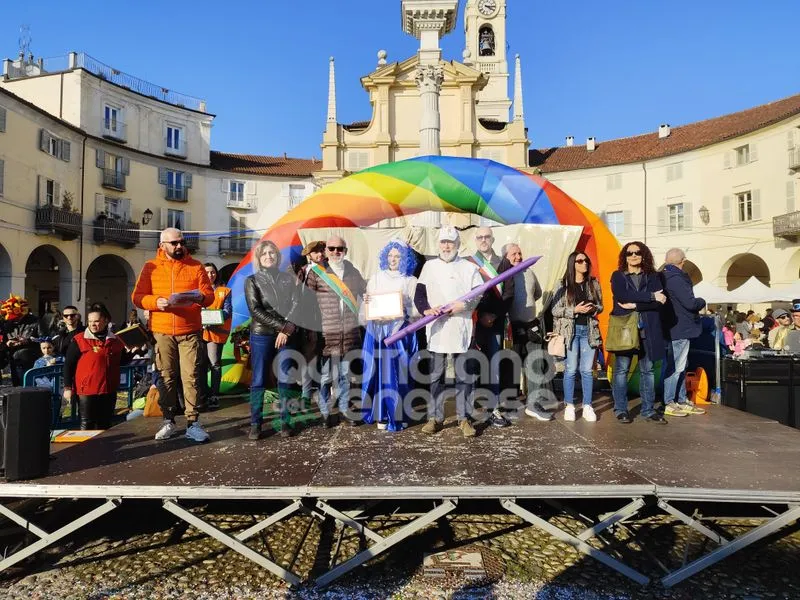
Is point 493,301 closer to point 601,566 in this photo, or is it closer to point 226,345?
point 601,566

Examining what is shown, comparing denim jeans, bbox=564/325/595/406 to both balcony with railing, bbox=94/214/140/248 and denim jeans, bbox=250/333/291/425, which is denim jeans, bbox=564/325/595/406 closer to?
denim jeans, bbox=250/333/291/425

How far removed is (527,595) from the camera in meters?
3.18

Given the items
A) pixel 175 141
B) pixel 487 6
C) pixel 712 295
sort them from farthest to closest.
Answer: pixel 487 6, pixel 175 141, pixel 712 295

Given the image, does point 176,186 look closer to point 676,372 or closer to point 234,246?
point 234,246

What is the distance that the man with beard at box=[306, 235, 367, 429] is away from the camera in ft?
16.1

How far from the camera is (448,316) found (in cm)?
465

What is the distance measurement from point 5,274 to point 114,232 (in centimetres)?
659

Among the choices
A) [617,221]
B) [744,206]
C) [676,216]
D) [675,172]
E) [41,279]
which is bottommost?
[41,279]

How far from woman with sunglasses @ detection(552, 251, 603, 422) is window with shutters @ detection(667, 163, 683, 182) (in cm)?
2879

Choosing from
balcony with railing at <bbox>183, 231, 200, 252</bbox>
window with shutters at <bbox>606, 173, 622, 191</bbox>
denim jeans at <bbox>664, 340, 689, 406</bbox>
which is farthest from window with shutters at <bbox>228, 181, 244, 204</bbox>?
denim jeans at <bbox>664, 340, 689, 406</bbox>

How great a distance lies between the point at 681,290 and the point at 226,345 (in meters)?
5.51

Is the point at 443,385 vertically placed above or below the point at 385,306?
below

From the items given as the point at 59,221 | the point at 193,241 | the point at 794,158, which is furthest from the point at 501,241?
the point at 193,241

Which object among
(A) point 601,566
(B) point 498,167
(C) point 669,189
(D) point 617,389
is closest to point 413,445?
(A) point 601,566
